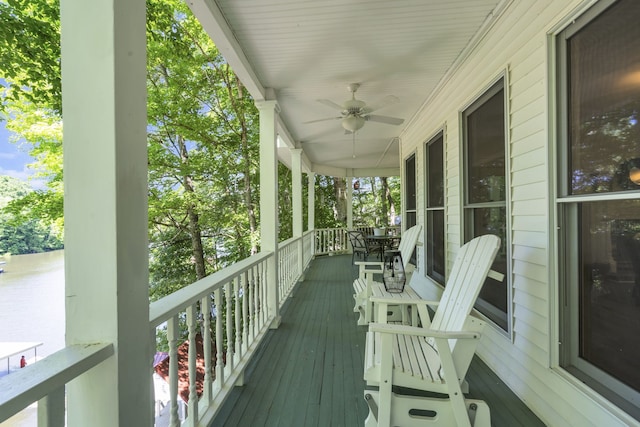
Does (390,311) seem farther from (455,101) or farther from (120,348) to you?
(120,348)

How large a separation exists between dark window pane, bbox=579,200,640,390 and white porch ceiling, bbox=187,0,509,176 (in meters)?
1.69

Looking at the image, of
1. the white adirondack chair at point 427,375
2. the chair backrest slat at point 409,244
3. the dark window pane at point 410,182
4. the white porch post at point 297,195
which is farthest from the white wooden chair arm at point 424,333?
the white porch post at point 297,195

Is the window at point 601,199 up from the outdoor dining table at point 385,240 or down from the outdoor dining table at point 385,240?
up

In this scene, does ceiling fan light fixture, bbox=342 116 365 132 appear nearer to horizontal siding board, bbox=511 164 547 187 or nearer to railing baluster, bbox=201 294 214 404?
horizontal siding board, bbox=511 164 547 187

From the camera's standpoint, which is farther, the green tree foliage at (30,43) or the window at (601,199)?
the green tree foliage at (30,43)

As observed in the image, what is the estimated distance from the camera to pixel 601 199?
1444mm

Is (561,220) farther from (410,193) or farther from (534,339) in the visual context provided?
(410,193)

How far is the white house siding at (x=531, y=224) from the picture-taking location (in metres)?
1.66

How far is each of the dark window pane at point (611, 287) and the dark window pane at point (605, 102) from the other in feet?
0.46

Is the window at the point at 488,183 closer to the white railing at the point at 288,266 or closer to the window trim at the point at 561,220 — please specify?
the window trim at the point at 561,220

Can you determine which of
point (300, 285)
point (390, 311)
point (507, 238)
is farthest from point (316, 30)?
point (300, 285)

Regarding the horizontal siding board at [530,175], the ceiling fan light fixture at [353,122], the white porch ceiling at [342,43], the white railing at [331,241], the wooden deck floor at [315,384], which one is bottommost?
the wooden deck floor at [315,384]

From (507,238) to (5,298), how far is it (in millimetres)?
8588

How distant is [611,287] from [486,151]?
4.95 ft
